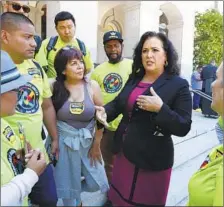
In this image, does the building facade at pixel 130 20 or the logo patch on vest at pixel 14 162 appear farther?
the building facade at pixel 130 20

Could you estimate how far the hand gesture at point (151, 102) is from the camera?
1865mm

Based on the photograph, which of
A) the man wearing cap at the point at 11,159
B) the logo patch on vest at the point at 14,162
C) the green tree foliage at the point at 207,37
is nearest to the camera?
the man wearing cap at the point at 11,159

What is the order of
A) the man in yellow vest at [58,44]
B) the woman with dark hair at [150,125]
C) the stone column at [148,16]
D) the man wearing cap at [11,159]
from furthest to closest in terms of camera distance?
the stone column at [148,16], the man in yellow vest at [58,44], the woman with dark hair at [150,125], the man wearing cap at [11,159]

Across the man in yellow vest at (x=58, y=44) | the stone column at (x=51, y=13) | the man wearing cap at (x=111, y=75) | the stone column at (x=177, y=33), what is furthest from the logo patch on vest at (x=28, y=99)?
the stone column at (x=177, y=33)

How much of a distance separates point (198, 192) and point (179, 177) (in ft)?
8.64

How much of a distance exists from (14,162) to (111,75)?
189 cm

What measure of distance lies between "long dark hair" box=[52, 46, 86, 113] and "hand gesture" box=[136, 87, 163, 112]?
0.68 m

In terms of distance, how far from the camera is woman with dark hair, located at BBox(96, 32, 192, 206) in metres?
Result: 1.98

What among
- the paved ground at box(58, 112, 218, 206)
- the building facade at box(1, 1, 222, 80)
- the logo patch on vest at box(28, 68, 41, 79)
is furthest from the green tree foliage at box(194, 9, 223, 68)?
the logo patch on vest at box(28, 68, 41, 79)

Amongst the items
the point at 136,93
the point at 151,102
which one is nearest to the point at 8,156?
the point at 151,102

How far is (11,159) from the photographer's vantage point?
1319mm

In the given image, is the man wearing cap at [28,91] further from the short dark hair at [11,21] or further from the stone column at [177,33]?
the stone column at [177,33]

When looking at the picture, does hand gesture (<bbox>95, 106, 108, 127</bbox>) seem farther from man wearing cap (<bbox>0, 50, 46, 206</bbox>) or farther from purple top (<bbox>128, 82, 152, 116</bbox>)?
man wearing cap (<bbox>0, 50, 46, 206</bbox>)

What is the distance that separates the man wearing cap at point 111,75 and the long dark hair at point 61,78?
0.68m
